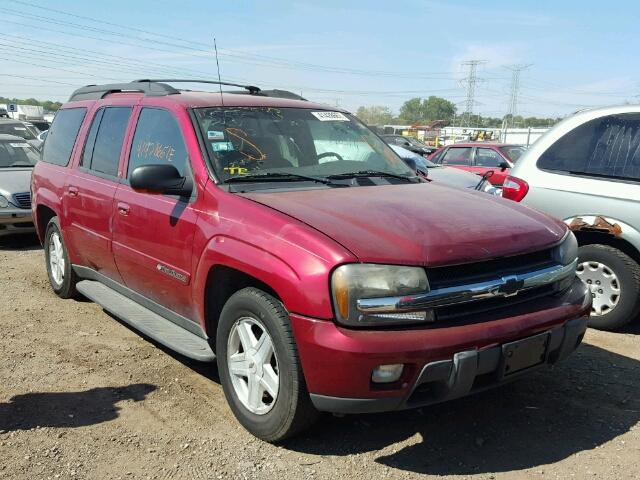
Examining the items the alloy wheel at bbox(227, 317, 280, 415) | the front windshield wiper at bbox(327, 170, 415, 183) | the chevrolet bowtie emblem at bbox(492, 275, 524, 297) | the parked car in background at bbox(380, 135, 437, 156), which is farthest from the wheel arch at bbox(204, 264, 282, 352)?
the parked car in background at bbox(380, 135, 437, 156)

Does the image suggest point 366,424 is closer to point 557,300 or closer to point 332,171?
point 557,300

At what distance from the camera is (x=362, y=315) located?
2.71 m

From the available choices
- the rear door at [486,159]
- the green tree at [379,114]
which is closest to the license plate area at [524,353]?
the rear door at [486,159]

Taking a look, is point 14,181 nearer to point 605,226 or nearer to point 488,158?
point 605,226

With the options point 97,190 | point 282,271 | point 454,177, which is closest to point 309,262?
point 282,271

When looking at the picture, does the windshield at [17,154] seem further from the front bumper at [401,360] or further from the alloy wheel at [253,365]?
the front bumper at [401,360]

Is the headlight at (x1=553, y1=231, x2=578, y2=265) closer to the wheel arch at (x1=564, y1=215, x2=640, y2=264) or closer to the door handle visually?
the wheel arch at (x1=564, y1=215, x2=640, y2=264)

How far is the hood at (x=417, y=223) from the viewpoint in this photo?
9.24 ft

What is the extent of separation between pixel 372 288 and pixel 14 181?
7.81m

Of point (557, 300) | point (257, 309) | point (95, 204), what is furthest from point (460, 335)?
point (95, 204)

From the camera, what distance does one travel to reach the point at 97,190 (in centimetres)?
466

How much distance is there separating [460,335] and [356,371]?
50 cm

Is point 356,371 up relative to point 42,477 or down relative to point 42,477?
up

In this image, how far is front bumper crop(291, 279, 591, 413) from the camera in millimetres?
2676
